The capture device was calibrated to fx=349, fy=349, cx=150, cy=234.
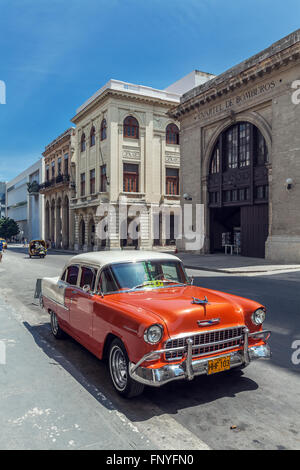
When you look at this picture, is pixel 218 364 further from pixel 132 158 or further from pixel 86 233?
pixel 86 233

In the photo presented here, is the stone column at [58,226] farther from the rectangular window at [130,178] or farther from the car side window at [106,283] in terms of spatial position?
the car side window at [106,283]

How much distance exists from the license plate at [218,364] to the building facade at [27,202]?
6516 cm

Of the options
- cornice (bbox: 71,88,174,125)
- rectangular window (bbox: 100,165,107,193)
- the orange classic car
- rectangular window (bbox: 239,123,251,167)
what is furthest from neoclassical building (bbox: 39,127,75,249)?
the orange classic car

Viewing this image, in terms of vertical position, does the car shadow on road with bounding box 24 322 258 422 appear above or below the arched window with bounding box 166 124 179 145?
below

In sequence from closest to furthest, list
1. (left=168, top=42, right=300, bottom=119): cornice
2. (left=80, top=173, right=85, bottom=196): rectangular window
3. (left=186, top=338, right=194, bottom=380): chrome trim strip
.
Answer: (left=186, top=338, right=194, bottom=380): chrome trim strip → (left=168, top=42, right=300, bottom=119): cornice → (left=80, top=173, right=85, bottom=196): rectangular window

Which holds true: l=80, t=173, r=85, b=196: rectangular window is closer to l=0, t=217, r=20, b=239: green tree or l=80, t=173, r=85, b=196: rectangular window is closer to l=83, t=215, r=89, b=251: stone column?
l=83, t=215, r=89, b=251: stone column

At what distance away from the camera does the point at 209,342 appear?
3959mm

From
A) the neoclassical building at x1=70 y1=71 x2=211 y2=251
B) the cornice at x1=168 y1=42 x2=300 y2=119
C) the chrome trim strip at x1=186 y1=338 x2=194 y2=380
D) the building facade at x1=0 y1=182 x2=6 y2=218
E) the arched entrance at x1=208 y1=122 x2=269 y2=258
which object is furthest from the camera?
the building facade at x1=0 y1=182 x2=6 y2=218

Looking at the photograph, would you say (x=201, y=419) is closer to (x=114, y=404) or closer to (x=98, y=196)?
(x=114, y=404)

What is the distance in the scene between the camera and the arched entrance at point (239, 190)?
23023 millimetres

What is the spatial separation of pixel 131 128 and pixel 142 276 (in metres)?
34.1

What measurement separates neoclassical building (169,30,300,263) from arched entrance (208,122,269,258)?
0.21ft

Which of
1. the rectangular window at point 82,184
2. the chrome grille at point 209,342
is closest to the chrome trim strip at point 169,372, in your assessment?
the chrome grille at point 209,342

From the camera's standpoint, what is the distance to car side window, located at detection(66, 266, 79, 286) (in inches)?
222
